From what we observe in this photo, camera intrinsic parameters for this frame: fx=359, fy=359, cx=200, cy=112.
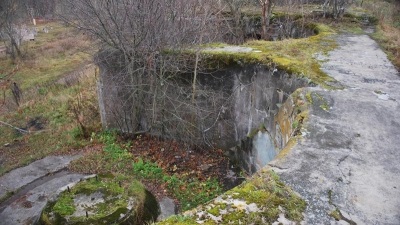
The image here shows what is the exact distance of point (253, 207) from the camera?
310 centimetres

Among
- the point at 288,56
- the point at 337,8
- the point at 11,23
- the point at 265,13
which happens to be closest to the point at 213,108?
the point at 288,56

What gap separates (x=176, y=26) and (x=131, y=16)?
3.71ft

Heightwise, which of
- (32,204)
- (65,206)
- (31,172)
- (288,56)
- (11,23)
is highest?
(11,23)

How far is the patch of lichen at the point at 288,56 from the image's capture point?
6.76 meters

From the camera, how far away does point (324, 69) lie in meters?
6.71

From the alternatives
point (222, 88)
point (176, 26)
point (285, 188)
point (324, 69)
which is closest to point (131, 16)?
point (176, 26)

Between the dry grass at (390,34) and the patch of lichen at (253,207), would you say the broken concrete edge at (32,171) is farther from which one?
the dry grass at (390,34)

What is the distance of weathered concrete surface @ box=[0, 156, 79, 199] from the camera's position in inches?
360

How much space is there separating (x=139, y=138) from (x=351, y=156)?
24.5 ft

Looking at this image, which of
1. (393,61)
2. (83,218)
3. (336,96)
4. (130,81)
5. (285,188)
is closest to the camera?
(285,188)

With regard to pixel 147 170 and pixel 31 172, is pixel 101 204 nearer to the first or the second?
pixel 147 170

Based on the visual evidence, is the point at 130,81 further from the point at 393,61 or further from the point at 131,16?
the point at 393,61

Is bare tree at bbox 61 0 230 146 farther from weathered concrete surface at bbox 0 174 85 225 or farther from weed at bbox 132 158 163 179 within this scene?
weathered concrete surface at bbox 0 174 85 225

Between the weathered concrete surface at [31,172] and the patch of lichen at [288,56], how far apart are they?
4.93 meters
